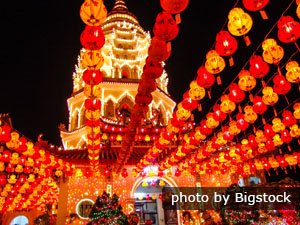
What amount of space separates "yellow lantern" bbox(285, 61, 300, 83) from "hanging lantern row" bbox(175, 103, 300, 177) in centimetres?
274

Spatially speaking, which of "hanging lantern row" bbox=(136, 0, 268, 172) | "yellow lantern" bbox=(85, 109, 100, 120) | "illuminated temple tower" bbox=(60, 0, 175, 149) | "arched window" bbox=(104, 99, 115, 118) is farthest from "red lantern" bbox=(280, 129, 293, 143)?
"arched window" bbox=(104, 99, 115, 118)

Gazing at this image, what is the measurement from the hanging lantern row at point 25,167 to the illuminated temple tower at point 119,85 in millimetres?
4192

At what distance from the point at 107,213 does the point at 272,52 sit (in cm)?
506

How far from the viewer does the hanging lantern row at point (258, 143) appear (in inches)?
393

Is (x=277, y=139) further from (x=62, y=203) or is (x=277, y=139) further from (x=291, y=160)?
(x=62, y=203)

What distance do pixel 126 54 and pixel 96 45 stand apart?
21486mm

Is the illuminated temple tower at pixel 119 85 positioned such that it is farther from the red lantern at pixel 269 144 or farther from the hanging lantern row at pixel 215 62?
the hanging lantern row at pixel 215 62

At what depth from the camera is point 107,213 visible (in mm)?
6254

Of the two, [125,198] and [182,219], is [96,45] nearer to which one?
[125,198]

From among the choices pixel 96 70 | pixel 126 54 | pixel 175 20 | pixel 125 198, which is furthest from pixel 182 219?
pixel 126 54

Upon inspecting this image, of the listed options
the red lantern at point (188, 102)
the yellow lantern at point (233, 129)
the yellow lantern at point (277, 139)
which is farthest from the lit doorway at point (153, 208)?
the red lantern at point (188, 102)

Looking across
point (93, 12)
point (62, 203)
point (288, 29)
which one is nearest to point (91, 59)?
point (93, 12)

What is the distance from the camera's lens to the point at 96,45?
17.1 feet

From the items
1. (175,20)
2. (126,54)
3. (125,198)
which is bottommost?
→ (125,198)
